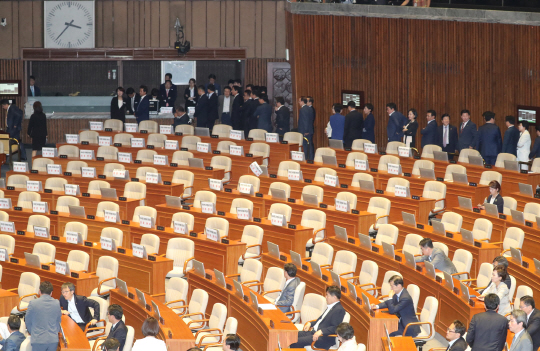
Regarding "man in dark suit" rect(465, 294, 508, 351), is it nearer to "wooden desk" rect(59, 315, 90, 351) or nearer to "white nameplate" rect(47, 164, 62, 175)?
"wooden desk" rect(59, 315, 90, 351)

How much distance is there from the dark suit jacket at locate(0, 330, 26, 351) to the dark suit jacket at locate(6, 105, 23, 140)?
406 inches

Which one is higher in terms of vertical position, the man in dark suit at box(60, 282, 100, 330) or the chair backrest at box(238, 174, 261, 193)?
the chair backrest at box(238, 174, 261, 193)

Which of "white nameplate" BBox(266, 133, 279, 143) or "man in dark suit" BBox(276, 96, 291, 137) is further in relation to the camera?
"man in dark suit" BBox(276, 96, 291, 137)

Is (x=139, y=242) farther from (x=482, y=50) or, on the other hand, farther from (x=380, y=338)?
(x=482, y=50)

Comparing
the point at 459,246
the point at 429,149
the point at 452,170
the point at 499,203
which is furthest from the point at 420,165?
the point at 459,246

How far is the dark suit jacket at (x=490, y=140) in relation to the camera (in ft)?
46.2

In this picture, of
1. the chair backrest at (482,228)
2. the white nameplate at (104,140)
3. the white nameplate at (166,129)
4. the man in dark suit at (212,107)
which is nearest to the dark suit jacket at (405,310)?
the chair backrest at (482,228)

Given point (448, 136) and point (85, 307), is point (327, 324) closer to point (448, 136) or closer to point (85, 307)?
point (85, 307)

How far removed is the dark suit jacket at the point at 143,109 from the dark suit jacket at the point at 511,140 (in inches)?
316

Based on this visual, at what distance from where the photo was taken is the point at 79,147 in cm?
1652

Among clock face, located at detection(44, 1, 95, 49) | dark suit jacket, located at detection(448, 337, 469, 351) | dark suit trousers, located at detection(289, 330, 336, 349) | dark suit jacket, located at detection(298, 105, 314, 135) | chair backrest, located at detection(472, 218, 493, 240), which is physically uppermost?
clock face, located at detection(44, 1, 95, 49)

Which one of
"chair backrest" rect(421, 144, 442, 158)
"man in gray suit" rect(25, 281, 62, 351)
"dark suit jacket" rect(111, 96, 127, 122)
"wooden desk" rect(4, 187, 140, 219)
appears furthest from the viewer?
"dark suit jacket" rect(111, 96, 127, 122)

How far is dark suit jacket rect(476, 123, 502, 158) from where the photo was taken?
14.1 metres

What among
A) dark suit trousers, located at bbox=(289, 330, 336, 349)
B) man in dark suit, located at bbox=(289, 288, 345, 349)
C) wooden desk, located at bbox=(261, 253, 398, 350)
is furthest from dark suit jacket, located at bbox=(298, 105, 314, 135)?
dark suit trousers, located at bbox=(289, 330, 336, 349)
